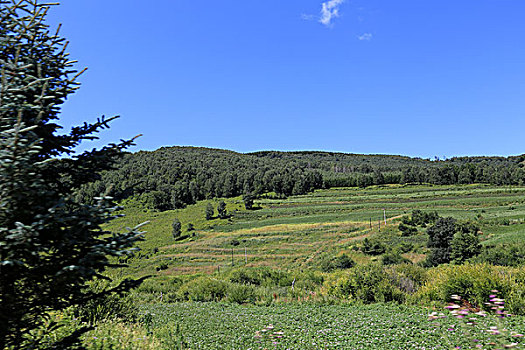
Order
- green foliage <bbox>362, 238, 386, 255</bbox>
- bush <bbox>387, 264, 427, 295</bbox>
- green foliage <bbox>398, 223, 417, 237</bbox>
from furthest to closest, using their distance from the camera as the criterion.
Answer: green foliage <bbox>398, 223, 417, 237</bbox> < green foliage <bbox>362, 238, 386, 255</bbox> < bush <bbox>387, 264, 427, 295</bbox>

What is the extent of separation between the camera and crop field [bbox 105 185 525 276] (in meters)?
54.3

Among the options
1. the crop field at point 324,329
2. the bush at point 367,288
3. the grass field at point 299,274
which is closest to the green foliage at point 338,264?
the grass field at point 299,274

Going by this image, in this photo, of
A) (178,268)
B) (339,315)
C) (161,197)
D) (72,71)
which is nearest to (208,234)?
(178,268)

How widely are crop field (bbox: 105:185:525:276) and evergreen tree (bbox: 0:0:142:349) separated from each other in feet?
128

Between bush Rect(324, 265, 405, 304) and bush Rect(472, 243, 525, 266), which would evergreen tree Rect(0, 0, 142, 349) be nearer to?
bush Rect(324, 265, 405, 304)

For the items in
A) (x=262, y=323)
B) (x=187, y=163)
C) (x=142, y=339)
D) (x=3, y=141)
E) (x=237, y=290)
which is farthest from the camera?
(x=187, y=163)

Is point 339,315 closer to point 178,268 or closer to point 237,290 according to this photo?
point 237,290

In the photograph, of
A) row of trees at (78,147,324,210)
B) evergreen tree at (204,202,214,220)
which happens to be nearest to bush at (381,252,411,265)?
evergreen tree at (204,202,214,220)

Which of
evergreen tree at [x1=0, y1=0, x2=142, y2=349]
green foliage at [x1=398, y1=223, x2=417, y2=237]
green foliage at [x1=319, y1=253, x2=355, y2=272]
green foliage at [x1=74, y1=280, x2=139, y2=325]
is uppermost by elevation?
evergreen tree at [x1=0, y1=0, x2=142, y2=349]

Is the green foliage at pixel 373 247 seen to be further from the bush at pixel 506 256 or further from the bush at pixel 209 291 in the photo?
the bush at pixel 209 291

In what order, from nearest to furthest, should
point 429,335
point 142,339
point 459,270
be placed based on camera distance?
point 142,339 < point 429,335 < point 459,270

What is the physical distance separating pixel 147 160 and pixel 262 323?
176 metres

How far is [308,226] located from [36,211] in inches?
3167

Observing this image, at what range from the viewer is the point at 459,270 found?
1155cm
